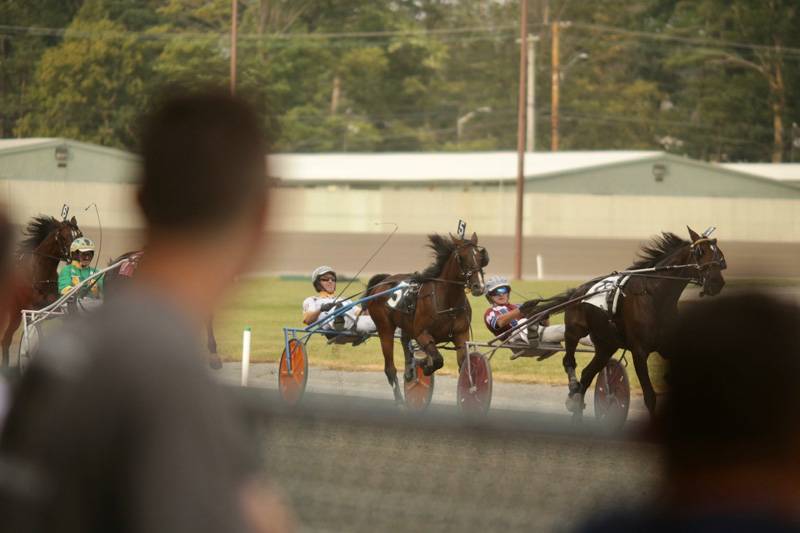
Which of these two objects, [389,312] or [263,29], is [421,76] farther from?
[389,312]

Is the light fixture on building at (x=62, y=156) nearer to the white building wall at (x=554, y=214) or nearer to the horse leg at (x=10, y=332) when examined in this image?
the white building wall at (x=554, y=214)

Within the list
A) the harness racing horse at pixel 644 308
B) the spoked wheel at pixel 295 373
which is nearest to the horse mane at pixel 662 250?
the harness racing horse at pixel 644 308

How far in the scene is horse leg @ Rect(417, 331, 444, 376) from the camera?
13.5 metres

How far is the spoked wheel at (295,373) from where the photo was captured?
578 inches

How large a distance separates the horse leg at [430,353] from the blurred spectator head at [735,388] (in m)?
11.4

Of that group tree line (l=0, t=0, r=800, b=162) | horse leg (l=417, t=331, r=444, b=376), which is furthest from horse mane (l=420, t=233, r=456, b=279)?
tree line (l=0, t=0, r=800, b=162)

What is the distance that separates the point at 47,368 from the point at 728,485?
3.09 ft

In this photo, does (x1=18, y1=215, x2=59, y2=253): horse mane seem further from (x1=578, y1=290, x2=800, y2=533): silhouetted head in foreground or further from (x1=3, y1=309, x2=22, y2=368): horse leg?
(x1=578, y1=290, x2=800, y2=533): silhouetted head in foreground

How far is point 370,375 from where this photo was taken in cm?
1761

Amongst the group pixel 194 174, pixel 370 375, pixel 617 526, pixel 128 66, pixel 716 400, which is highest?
pixel 128 66

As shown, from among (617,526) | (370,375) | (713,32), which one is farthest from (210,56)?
(617,526)

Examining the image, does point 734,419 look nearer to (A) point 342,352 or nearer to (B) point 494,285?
(B) point 494,285

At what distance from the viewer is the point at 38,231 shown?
17.4 meters

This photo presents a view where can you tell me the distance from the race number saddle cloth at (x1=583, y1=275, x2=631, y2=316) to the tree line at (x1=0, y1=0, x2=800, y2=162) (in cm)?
4452
